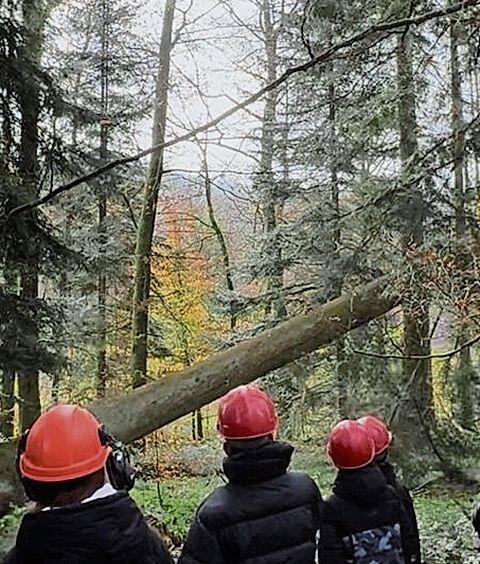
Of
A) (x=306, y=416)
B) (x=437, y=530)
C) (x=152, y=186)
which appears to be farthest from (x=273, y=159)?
(x=437, y=530)

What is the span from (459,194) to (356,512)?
18.7ft

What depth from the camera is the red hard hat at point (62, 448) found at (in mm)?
2387

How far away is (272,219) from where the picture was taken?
651 inches

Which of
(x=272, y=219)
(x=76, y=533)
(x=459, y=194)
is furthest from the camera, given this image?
(x=272, y=219)

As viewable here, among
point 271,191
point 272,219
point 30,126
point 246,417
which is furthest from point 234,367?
point 272,219

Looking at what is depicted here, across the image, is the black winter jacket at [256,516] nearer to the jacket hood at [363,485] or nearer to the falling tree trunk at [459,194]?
the jacket hood at [363,485]

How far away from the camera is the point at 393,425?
1013 centimetres

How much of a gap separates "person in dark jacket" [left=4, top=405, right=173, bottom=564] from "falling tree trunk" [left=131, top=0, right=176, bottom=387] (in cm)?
1053

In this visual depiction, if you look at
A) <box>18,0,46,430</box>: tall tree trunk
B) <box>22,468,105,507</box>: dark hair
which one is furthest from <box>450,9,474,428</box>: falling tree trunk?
<box>22,468,105,507</box>: dark hair

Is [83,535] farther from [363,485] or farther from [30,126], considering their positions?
[30,126]

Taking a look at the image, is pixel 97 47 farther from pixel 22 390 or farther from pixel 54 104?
pixel 22 390

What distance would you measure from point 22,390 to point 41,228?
3.60 metres

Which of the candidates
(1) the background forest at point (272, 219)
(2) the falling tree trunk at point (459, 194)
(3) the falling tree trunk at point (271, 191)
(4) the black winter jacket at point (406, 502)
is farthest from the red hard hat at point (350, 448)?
(3) the falling tree trunk at point (271, 191)

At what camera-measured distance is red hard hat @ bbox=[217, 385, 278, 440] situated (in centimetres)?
337
